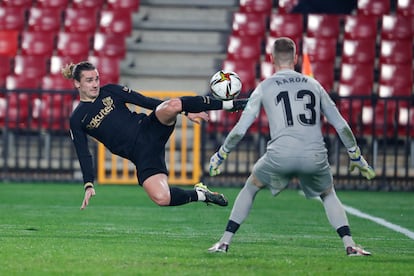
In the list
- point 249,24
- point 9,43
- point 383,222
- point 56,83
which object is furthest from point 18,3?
point 383,222

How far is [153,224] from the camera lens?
11.9 m

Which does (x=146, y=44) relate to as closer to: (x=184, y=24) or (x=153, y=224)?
(x=184, y=24)

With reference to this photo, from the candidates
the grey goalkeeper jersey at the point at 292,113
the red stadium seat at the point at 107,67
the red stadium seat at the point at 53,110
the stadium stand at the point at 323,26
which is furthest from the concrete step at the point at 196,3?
the grey goalkeeper jersey at the point at 292,113

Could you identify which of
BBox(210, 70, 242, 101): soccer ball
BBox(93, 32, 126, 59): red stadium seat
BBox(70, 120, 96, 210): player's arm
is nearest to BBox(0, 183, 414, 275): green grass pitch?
BBox(70, 120, 96, 210): player's arm

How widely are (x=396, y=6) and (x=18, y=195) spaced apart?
9759mm

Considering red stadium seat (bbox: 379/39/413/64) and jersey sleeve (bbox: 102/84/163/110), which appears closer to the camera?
jersey sleeve (bbox: 102/84/163/110)

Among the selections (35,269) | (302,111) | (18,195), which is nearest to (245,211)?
(302,111)

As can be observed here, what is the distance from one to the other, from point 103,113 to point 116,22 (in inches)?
465

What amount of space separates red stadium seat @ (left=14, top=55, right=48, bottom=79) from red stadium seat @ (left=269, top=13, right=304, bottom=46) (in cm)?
430

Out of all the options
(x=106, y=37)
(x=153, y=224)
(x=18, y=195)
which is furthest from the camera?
(x=106, y=37)

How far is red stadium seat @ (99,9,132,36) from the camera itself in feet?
73.1

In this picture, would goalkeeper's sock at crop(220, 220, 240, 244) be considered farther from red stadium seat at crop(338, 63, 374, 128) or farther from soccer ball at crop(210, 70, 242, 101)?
red stadium seat at crop(338, 63, 374, 128)

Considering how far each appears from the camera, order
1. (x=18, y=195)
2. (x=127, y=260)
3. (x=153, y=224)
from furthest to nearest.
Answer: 1. (x=18, y=195)
2. (x=153, y=224)
3. (x=127, y=260)

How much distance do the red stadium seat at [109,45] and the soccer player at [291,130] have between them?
13173mm
